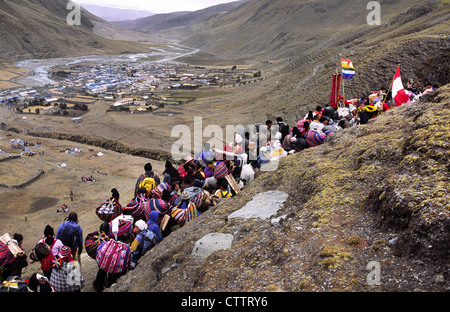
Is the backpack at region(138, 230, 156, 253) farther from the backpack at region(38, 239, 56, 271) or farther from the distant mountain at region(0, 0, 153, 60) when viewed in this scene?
the distant mountain at region(0, 0, 153, 60)

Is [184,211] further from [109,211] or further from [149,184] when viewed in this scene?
[109,211]

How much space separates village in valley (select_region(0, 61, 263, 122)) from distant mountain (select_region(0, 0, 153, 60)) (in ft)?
59.0

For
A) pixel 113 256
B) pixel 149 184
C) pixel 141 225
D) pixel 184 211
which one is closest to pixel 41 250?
pixel 113 256

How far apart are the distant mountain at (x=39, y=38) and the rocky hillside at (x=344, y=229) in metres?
92.1

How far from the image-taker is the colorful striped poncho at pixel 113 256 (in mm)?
5809

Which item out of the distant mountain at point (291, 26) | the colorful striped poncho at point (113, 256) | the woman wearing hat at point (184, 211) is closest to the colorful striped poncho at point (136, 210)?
the woman wearing hat at point (184, 211)

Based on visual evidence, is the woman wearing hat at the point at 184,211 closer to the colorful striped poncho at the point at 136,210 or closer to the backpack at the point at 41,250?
the colorful striped poncho at the point at 136,210

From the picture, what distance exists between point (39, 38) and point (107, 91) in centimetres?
5623

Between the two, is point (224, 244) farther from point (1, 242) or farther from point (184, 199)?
point (1, 242)

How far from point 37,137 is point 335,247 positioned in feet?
97.7

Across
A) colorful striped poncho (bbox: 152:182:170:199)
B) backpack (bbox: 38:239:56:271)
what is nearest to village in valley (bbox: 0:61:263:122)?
colorful striped poncho (bbox: 152:182:170:199)

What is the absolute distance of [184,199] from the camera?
23.9 feet

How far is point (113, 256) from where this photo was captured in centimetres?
584

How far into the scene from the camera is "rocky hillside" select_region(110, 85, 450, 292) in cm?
339
